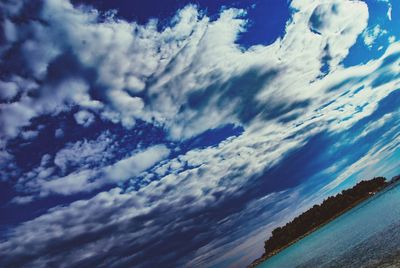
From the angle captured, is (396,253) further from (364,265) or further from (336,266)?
(336,266)

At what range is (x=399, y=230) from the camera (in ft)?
156

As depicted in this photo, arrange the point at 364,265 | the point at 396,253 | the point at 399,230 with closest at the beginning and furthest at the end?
the point at 396,253 < the point at 364,265 < the point at 399,230

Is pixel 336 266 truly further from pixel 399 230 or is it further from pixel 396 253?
pixel 396 253

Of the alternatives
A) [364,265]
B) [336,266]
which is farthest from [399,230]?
[364,265]

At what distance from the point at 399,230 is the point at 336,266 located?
10313 mm

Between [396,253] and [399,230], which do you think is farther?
[399,230]

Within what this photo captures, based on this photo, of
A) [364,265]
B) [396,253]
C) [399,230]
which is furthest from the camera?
[399,230]

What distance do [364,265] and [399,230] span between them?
1419 cm

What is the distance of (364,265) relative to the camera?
37.6 m

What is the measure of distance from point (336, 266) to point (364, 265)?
11.6 m

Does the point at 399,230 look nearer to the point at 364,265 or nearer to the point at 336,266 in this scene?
the point at 336,266

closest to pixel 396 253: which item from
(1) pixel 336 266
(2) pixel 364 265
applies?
(2) pixel 364 265

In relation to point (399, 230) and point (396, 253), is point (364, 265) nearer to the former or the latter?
point (396, 253)

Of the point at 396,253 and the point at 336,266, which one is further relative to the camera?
the point at 336,266
